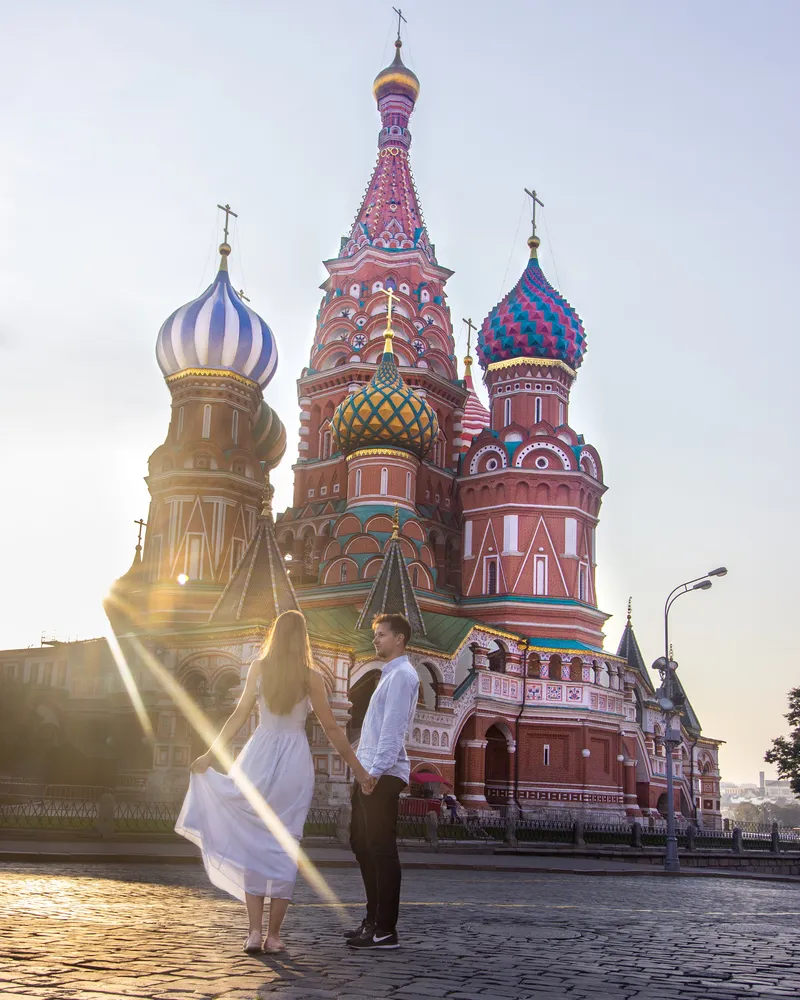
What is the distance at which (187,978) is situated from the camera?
4.62 meters

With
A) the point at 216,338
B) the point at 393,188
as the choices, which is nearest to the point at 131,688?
the point at 216,338

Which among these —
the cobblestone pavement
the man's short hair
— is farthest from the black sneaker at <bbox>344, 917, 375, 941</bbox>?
the man's short hair

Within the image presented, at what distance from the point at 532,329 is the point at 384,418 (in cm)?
700

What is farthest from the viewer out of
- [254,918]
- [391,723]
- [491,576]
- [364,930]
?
[491,576]

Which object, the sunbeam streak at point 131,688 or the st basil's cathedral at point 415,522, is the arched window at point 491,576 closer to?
the st basil's cathedral at point 415,522

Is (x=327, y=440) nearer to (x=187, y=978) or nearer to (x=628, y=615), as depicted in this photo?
(x=628, y=615)

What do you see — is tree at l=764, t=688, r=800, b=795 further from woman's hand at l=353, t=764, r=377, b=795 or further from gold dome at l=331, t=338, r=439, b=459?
woman's hand at l=353, t=764, r=377, b=795

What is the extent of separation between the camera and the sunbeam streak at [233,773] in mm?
5691

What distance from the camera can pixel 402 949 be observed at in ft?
19.0

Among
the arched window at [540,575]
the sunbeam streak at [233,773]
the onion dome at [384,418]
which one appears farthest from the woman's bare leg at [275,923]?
the arched window at [540,575]

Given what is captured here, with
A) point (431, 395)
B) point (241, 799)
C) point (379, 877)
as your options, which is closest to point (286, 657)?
point (241, 799)

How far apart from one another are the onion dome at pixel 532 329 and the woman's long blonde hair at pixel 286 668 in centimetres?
3426

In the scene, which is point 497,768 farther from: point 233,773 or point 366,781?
point 233,773

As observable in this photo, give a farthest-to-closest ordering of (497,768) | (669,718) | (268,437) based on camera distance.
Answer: (268,437) < (497,768) < (669,718)
